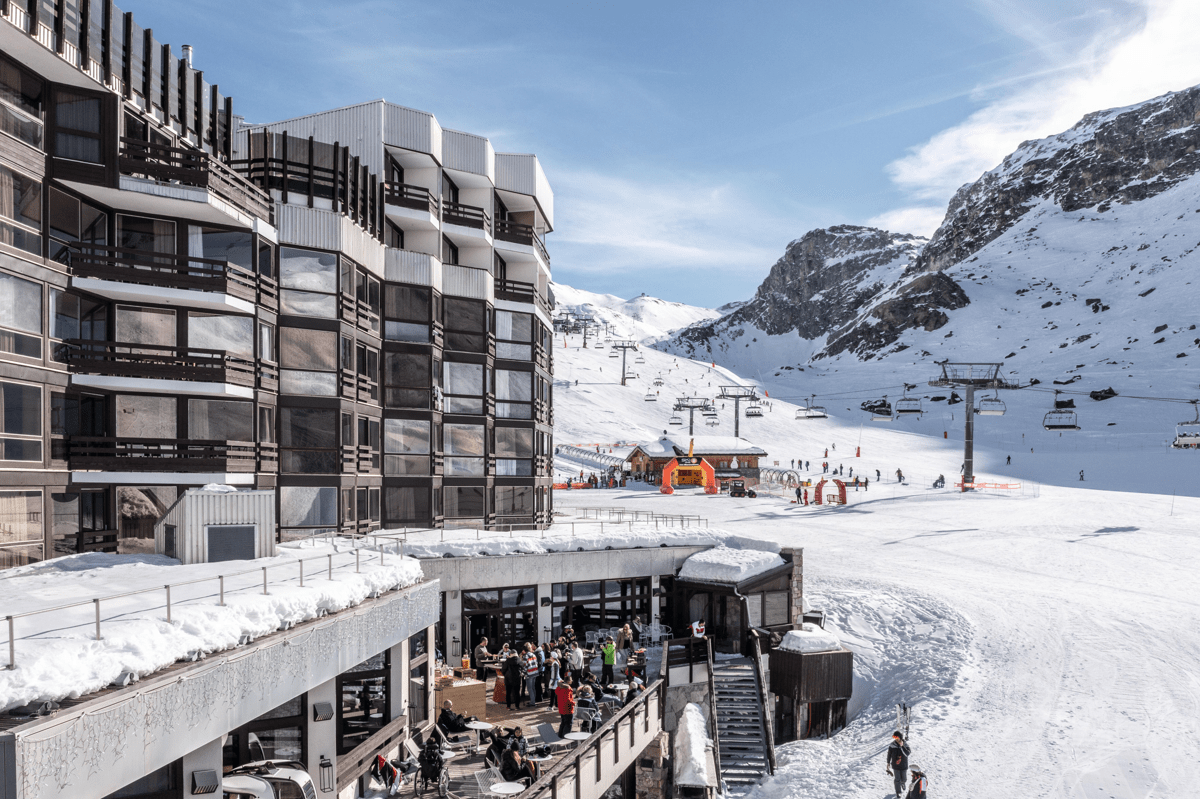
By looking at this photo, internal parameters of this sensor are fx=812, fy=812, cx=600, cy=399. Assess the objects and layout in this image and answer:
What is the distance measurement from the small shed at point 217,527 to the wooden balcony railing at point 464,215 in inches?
636

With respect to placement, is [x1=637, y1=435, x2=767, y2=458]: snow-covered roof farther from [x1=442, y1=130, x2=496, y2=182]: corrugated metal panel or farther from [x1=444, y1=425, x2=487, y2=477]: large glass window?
[x1=442, y1=130, x2=496, y2=182]: corrugated metal panel

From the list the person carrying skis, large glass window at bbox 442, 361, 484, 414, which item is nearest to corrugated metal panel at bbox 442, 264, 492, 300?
large glass window at bbox 442, 361, 484, 414

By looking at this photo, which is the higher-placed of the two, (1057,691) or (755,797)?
(1057,691)

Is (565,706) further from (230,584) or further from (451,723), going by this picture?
(230,584)

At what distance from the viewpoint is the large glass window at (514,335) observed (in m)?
33.5

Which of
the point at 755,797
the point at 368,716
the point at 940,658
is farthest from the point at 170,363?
the point at 940,658

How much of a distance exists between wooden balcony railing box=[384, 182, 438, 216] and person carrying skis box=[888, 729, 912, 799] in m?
23.1

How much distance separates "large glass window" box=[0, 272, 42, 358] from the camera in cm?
1756

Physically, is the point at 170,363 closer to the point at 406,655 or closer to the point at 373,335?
the point at 373,335

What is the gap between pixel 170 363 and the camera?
71.9 ft

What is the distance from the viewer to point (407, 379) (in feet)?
98.1

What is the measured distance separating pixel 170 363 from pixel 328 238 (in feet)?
20.8

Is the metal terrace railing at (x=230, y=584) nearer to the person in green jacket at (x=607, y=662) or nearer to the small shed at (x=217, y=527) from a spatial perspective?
the small shed at (x=217, y=527)

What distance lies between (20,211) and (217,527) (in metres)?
8.37
